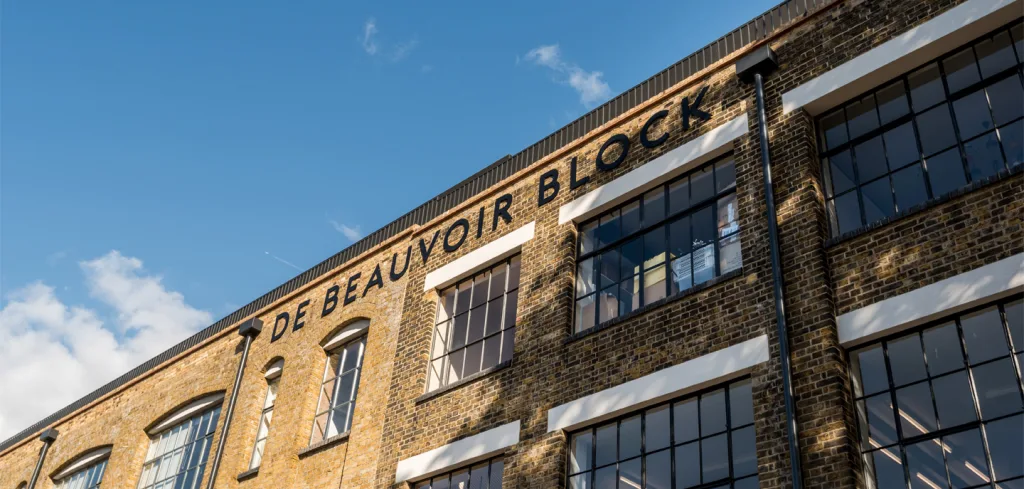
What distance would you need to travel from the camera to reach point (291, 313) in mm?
19984

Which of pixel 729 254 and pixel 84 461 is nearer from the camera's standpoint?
pixel 729 254

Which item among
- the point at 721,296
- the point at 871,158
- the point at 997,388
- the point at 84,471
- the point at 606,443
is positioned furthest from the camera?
the point at 84,471

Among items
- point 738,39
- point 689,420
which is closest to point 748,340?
point 689,420

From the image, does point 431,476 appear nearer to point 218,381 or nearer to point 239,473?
point 239,473

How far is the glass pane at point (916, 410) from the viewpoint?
9.98 metres

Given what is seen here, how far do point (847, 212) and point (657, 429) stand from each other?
3400 mm

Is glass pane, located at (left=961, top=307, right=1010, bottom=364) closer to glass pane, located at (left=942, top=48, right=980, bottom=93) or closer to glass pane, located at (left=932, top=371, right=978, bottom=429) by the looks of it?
glass pane, located at (left=932, top=371, right=978, bottom=429)

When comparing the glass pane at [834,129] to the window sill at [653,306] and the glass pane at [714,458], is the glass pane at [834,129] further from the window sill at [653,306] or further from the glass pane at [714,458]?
the glass pane at [714,458]

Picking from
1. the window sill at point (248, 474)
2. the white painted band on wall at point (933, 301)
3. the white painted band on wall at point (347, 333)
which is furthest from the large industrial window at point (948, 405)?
the window sill at point (248, 474)

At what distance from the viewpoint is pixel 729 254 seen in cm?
1284

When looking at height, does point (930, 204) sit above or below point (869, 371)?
above

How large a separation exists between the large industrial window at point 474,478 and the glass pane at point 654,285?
9.75ft

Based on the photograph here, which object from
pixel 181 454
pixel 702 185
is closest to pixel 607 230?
pixel 702 185

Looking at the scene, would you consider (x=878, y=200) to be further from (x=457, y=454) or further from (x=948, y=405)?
(x=457, y=454)
